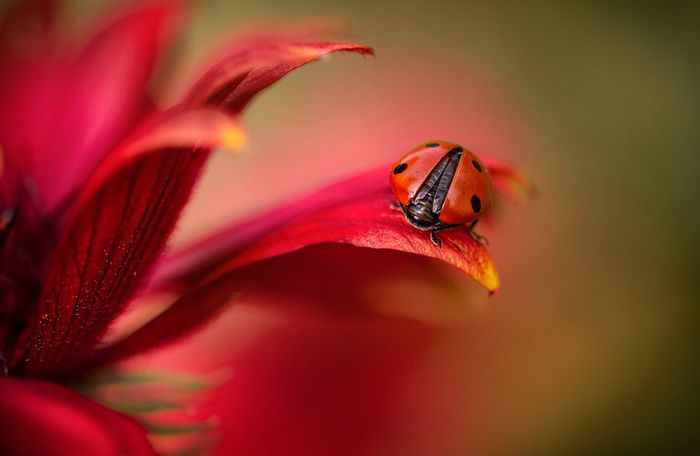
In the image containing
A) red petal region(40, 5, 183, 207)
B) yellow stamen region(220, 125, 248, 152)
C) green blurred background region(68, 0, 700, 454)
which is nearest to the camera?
yellow stamen region(220, 125, 248, 152)

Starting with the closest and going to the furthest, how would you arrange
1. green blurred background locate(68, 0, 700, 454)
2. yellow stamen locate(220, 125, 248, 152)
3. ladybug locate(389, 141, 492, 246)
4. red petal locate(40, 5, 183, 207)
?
yellow stamen locate(220, 125, 248, 152)
ladybug locate(389, 141, 492, 246)
red petal locate(40, 5, 183, 207)
green blurred background locate(68, 0, 700, 454)

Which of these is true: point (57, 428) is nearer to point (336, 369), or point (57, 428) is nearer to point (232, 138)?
point (232, 138)

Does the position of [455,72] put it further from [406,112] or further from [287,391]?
[287,391]

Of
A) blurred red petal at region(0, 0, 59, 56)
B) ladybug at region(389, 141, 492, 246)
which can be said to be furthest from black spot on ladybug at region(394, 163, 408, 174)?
blurred red petal at region(0, 0, 59, 56)

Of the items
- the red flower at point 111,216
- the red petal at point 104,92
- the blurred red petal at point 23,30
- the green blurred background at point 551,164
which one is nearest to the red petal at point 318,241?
the red flower at point 111,216

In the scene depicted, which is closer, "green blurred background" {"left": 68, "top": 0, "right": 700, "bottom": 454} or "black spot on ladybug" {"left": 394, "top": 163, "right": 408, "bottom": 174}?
"black spot on ladybug" {"left": 394, "top": 163, "right": 408, "bottom": 174}

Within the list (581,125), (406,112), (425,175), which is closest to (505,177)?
(425,175)

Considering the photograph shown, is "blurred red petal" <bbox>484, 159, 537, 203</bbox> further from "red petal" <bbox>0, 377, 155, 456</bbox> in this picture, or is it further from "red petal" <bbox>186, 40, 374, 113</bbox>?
"red petal" <bbox>0, 377, 155, 456</bbox>
